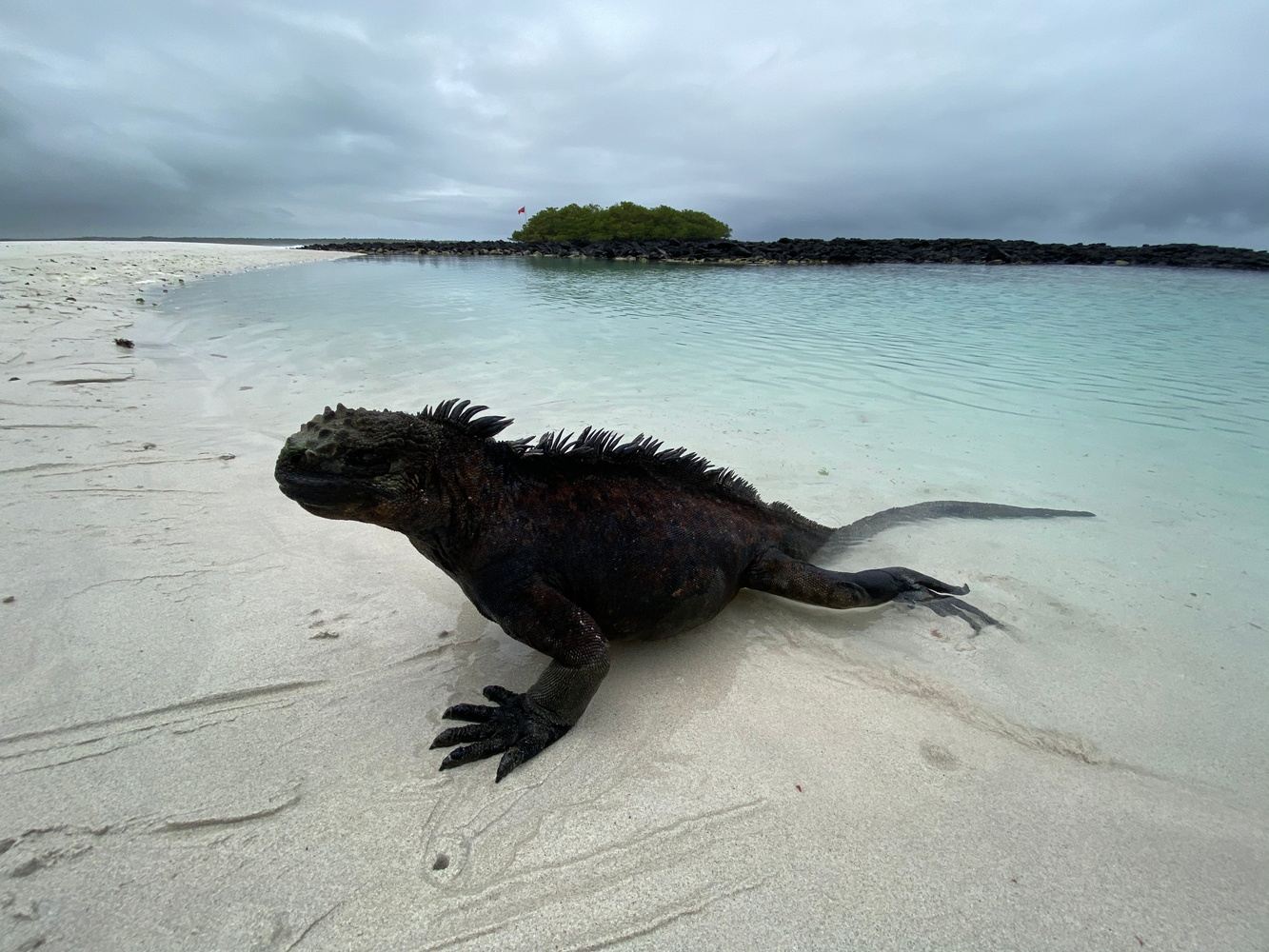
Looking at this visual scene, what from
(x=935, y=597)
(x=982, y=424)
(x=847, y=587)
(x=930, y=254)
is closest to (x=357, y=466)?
(x=847, y=587)

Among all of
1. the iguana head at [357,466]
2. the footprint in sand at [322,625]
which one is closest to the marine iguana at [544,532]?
the iguana head at [357,466]

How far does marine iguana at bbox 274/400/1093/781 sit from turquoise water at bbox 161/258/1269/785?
967mm

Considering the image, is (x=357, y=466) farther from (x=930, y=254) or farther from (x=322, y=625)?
(x=930, y=254)

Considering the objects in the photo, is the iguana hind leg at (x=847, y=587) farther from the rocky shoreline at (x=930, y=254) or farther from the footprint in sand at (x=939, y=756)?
the rocky shoreline at (x=930, y=254)

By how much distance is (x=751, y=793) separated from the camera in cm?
221

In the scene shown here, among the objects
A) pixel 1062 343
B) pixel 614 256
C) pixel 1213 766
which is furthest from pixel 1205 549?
pixel 614 256

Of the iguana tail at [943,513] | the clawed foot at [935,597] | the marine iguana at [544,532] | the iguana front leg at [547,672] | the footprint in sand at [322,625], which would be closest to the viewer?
the marine iguana at [544,532]

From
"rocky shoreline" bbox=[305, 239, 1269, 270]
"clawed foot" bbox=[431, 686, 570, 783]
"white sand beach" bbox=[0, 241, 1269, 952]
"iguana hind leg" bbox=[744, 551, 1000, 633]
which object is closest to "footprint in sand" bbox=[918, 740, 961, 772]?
"white sand beach" bbox=[0, 241, 1269, 952]

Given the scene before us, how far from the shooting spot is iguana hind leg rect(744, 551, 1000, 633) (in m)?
3.28

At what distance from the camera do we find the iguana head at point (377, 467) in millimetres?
2191

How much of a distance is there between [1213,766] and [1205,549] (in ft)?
8.15

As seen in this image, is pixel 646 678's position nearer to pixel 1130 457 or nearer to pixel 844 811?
pixel 844 811

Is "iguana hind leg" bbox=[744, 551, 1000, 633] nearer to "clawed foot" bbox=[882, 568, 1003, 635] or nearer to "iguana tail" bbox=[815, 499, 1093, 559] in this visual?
"clawed foot" bbox=[882, 568, 1003, 635]

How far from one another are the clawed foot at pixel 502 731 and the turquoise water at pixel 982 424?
1.77 meters
